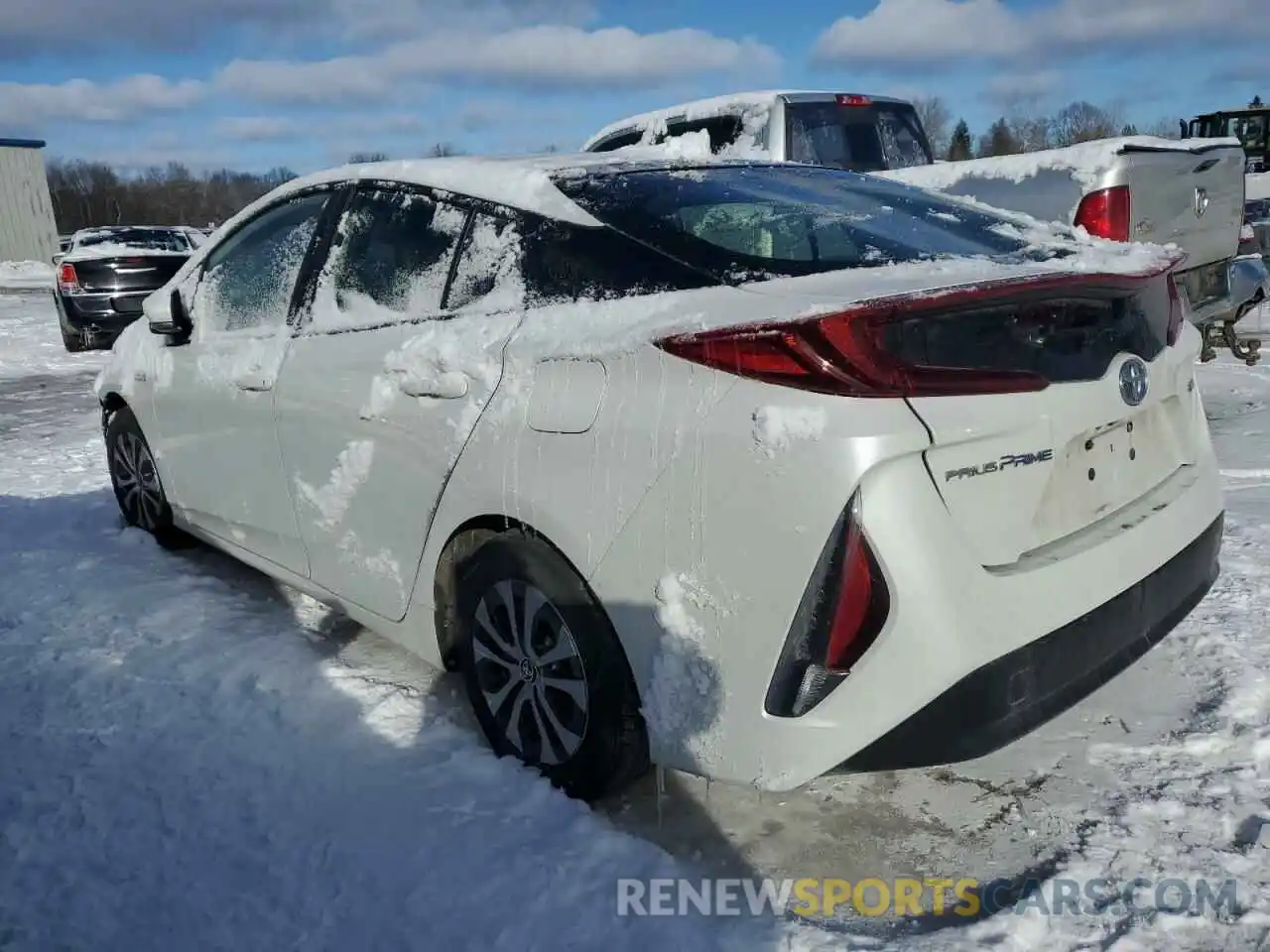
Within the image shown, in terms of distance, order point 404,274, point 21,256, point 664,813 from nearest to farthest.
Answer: point 664,813 → point 404,274 → point 21,256

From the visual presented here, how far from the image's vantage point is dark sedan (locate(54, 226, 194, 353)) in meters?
11.8

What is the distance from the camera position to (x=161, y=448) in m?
4.15

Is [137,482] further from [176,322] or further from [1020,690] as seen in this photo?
[1020,690]

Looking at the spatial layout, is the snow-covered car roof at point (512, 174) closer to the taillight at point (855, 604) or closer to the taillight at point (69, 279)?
the taillight at point (855, 604)

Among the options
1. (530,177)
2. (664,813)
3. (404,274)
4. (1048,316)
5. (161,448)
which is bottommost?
(664,813)

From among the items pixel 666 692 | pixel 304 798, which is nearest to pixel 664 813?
pixel 666 692

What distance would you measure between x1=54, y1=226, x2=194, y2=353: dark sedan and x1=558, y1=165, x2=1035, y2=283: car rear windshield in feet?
35.0

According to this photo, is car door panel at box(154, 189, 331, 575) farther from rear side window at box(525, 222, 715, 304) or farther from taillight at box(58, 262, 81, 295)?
taillight at box(58, 262, 81, 295)

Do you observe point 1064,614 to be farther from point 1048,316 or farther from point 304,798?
point 304,798

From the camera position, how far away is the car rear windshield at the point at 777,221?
2305mm

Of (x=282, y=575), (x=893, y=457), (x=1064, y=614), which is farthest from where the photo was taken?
(x=282, y=575)

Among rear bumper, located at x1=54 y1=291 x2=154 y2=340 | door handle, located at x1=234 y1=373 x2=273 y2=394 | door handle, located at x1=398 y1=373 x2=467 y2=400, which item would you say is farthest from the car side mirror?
rear bumper, located at x1=54 y1=291 x2=154 y2=340

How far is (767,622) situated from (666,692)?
33 cm

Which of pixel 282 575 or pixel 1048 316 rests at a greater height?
pixel 1048 316
